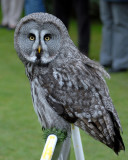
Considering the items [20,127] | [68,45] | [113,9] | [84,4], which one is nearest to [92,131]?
[68,45]

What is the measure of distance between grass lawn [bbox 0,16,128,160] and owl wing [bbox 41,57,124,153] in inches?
42.1

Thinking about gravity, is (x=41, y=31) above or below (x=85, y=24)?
below

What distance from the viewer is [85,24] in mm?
5914

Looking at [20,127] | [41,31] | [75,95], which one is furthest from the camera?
[20,127]

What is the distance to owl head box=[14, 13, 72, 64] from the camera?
7.31 feet

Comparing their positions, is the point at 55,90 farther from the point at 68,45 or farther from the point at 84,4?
the point at 84,4

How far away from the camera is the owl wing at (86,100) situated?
7.75 ft

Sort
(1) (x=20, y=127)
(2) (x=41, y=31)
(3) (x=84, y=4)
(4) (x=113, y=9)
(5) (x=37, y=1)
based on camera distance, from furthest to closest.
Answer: (3) (x=84, y=4) → (4) (x=113, y=9) → (1) (x=20, y=127) → (5) (x=37, y=1) → (2) (x=41, y=31)

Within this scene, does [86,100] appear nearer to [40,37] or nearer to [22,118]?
[40,37]

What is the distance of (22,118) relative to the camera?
4.18 meters

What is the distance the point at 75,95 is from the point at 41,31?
1.24 feet

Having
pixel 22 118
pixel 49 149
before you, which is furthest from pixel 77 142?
pixel 22 118

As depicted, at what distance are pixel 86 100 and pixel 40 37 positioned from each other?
1.33 feet

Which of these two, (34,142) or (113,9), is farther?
(113,9)
